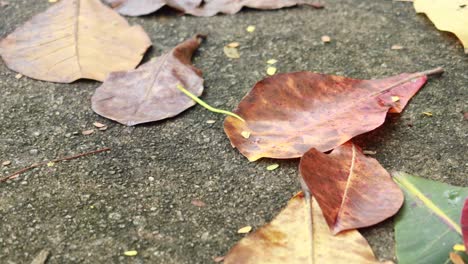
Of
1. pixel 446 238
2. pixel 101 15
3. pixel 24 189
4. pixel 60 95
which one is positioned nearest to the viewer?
pixel 446 238

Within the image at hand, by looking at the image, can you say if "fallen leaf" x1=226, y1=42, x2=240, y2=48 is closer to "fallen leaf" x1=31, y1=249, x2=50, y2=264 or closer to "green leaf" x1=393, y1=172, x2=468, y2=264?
"green leaf" x1=393, y1=172, x2=468, y2=264

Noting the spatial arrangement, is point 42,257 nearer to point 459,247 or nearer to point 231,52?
point 459,247

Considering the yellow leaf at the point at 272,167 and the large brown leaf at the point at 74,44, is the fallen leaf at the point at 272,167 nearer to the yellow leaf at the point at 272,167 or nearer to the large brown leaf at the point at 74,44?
the yellow leaf at the point at 272,167

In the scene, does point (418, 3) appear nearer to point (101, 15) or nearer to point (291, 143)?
point (291, 143)

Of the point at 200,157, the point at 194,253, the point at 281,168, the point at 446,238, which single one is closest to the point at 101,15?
the point at 200,157

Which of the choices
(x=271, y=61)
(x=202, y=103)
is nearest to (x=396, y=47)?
(x=271, y=61)

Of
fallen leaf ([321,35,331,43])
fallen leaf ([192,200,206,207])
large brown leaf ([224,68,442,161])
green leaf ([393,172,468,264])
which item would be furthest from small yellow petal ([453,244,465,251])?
fallen leaf ([321,35,331,43])
